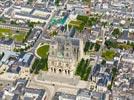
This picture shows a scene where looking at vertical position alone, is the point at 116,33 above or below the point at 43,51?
above

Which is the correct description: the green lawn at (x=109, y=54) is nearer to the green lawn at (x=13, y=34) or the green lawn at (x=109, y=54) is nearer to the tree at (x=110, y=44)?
the tree at (x=110, y=44)

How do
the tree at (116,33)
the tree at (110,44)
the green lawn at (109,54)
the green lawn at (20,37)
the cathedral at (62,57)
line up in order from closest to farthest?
the cathedral at (62,57)
the green lawn at (109,54)
the tree at (110,44)
the green lawn at (20,37)
the tree at (116,33)

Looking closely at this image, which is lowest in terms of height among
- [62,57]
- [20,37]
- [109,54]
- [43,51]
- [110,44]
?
[109,54]

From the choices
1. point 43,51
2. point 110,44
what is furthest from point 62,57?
point 110,44

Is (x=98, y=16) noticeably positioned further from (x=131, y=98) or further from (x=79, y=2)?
(x=131, y=98)

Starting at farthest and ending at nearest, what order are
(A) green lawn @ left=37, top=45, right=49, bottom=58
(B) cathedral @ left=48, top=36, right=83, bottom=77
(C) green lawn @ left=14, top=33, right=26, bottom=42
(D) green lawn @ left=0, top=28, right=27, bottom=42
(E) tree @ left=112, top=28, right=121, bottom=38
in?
(E) tree @ left=112, top=28, right=121, bottom=38
(D) green lawn @ left=0, top=28, right=27, bottom=42
(C) green lawn @ left=14, top=33, right=26, bottom=42
(A) green lawn @ left=37, top=45, right=49, bottom=58
(B) cathedral @ left=48, top=36, right=83, bottom=77

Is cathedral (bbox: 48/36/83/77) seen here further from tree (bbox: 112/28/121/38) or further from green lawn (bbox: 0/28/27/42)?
tree (bbox: 112/28/121/38)

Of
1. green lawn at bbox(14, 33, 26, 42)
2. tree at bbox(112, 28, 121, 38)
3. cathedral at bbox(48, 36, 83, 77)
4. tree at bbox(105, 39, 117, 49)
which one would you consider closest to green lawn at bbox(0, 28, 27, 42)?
green lawn at bbox(14, 33, 26, 42)

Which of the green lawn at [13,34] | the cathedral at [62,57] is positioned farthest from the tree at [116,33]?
the green lawn at [13,34]

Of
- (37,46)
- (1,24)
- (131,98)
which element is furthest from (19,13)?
(131,98)

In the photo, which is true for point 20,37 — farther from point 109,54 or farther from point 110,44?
point 109,54
